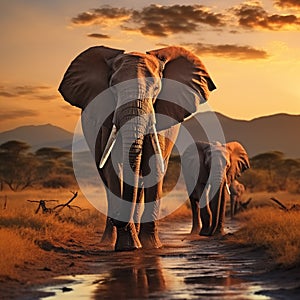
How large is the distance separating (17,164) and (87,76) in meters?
31.4

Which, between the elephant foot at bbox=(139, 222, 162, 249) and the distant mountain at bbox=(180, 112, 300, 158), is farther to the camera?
the distant mountain at bbox=(180, 112, 300, 158)

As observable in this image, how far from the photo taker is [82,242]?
1496 cm

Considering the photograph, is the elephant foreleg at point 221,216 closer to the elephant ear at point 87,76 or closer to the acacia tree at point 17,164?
the elephant ear at point 87,76

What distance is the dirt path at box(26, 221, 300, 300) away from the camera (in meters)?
8.08

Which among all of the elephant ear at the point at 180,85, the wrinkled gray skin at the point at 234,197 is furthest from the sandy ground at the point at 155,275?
the wrinkled gray skin at the point at 234,197

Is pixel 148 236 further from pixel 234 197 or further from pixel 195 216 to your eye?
pixel 234 197

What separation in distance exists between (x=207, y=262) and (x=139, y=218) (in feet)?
7.51

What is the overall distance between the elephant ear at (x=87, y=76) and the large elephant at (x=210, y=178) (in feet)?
16.2

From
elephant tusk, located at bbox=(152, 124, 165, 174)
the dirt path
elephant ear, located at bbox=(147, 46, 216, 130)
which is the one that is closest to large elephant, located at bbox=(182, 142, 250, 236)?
elephant ear, located at bbox=(147, 46, 216, 130)

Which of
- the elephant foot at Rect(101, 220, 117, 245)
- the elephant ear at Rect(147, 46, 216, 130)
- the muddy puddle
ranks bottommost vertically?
the muddy puddle

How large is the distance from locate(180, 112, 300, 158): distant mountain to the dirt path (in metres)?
146

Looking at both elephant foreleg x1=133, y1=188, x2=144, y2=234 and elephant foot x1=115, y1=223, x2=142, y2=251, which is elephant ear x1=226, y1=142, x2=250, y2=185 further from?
elephant foot x1=115, y1=223, x2=142, y2=251

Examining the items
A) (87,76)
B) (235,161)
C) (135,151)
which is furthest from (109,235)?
(235,161)

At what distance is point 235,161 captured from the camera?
71.6ft
